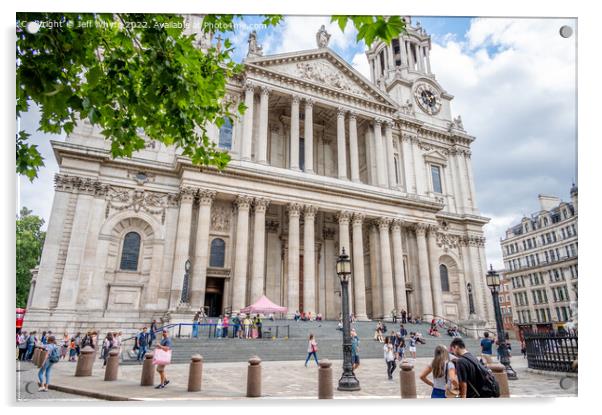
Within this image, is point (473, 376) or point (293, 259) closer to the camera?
point (473, 376)

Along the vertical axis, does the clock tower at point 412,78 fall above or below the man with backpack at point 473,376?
above

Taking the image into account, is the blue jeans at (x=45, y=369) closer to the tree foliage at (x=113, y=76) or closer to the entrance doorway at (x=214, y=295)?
the tree foliage at (x=113, y=76)

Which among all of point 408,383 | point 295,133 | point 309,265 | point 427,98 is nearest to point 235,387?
point 408,383

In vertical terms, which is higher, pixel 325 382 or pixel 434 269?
pixel 434 269

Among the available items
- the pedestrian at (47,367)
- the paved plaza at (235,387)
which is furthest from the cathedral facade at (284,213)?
the pedestrian at (47,367)

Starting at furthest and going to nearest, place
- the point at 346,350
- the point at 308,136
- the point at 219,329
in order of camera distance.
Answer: the point at 308,136 → the point at 219,329 → the point at 346,350

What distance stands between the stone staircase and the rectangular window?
14871 mm

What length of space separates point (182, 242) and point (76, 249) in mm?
5223

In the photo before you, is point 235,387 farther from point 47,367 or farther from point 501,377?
point 501,377

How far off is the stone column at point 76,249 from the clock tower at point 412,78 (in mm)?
24023

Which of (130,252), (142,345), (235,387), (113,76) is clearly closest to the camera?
(113,76)

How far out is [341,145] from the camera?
2845 centimetres

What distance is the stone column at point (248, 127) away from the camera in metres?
25.4
